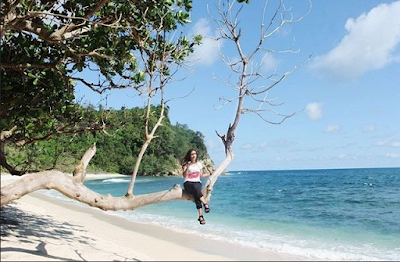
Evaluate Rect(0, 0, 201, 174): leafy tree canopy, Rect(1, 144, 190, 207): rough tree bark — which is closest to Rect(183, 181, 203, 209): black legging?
Rect(1, 144, 190, 207): rough tree bark

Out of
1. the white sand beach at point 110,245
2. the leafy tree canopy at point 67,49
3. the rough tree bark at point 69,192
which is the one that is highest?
the leafy tree canopy at point 67,49

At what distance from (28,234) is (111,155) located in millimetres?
77648

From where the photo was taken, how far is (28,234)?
8.75 metres

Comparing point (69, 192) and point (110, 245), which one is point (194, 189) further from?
point (110, 245)

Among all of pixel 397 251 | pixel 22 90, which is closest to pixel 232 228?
pixel 397 251

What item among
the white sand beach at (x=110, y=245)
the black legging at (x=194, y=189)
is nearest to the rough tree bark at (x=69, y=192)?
the black legging at (x=194, y=189)

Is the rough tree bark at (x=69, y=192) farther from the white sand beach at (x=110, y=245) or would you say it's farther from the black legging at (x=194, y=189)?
the white sand beach at (x=110, y=245)

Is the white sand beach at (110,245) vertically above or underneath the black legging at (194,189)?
underneath

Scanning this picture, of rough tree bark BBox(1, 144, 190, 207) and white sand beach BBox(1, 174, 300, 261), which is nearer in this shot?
rough tree bark BBox(1, 144, 190, 207)

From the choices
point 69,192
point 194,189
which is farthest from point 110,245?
point 194,189

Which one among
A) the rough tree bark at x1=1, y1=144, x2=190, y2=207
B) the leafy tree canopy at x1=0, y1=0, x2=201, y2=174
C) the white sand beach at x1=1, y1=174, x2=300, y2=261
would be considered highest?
the leafy tree canopy at x1=0, y1=0, x2=201, y2=174

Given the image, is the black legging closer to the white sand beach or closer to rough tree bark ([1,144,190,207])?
rough tree bark ([1,144,190,207])

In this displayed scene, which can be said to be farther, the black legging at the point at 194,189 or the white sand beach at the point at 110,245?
the white sand beach at the point at 110,245

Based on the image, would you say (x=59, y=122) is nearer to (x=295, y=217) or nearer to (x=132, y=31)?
(x=132, y=31)
